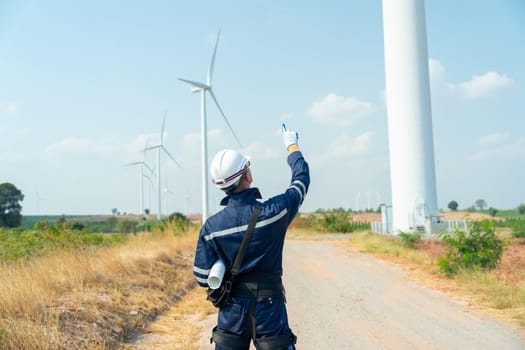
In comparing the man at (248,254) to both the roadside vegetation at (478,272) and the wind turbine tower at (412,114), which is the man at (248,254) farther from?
the wind turbine tower at (412,114)

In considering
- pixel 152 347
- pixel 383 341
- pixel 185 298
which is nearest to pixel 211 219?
pixel 152 347

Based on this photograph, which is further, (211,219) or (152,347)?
(152,347)

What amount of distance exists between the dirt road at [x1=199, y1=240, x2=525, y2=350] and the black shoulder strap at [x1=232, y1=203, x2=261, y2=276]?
345cm

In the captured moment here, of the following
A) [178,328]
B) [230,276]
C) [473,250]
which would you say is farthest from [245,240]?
[473,250]

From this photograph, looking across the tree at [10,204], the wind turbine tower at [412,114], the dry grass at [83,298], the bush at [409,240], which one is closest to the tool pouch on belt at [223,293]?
the dry grass at [83,298]

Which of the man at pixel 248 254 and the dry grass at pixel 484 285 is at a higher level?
the man at pixel 248 254

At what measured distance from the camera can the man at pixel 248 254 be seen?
3.26m

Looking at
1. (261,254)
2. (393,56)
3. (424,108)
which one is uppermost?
(393,56)

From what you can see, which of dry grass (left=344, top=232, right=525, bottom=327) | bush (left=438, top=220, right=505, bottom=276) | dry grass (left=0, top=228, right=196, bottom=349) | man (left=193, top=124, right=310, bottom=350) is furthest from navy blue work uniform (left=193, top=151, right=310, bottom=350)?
bush (left=438, top=220, right=505, bottom=276)

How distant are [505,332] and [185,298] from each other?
587 cm

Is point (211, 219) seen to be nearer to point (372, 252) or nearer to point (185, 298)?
point (185, 298)

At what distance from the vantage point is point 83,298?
741 centimetres

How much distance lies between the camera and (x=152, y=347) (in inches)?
249

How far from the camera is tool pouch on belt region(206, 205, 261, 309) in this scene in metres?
3.22
